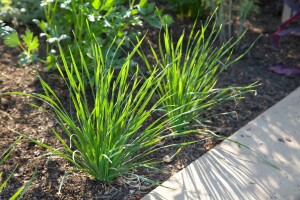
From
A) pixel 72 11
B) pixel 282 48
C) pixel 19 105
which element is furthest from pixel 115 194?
pixel 282 48

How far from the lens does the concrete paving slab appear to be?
2688mm

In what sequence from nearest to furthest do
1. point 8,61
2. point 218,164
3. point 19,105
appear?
1. point 218,164
2. point 19,105
3. point 8,61

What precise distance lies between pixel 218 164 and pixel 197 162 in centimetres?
11

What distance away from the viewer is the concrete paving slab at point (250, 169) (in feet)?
8.82

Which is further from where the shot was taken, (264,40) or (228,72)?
(264,40)

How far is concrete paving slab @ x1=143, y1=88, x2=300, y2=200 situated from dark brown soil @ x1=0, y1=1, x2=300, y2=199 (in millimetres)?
97

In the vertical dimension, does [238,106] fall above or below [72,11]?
below

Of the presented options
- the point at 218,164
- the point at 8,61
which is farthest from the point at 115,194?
the point at 8,61

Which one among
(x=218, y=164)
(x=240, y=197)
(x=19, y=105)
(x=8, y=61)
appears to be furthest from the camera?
(x=8, y=61)

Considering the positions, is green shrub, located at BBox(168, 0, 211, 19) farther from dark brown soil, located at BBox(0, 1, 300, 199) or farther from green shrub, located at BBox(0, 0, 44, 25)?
green shrub, located at BBox(0, 0, 44, 25)

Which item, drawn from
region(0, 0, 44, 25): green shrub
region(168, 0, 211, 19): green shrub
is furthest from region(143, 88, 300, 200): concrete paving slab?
region(0, 0, 44, 25): green shrub

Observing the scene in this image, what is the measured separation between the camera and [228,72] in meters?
3.91

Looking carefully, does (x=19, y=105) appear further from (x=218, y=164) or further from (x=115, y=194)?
(x=218, y=164)

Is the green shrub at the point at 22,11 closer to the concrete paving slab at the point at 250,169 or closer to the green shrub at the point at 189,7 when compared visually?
the green shrub at the point at 189,7
